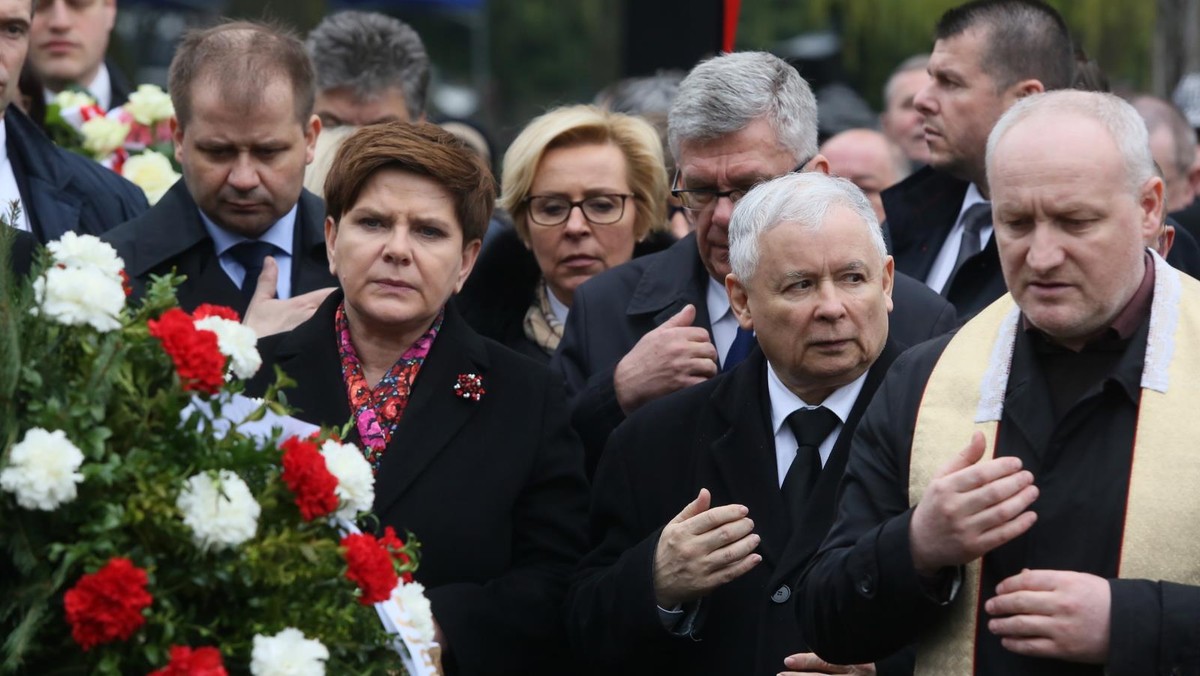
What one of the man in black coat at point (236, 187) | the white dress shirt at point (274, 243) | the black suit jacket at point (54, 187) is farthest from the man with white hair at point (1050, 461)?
the black suit jacket at point (54, 187)

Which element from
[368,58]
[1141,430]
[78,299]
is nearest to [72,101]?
[368,58]

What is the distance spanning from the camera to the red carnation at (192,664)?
287 cm

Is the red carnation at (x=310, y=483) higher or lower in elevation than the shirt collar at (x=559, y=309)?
lower

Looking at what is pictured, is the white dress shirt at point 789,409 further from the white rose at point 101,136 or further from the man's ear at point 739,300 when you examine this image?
the white rose at point 101,136

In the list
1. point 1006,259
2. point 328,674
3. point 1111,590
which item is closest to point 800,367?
point 1006,259

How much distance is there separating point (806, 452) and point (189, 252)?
1980 mm

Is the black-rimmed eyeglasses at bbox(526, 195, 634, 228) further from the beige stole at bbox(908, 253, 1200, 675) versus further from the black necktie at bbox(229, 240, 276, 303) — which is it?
the beige stole at bbox(908, 253, 1200, 675)

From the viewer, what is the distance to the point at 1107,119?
331 cm

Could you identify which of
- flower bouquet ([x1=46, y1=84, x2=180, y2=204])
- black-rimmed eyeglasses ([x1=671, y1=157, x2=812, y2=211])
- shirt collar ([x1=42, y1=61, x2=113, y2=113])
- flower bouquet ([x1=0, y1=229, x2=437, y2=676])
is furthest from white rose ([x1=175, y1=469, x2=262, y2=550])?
shirt collar ([x1=42, y1=61, x2=113, y2=113])

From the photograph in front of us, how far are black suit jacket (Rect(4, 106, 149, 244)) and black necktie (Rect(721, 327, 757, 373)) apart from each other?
75.6 inches

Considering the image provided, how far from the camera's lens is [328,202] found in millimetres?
4512

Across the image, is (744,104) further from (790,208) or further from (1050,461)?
(1050,461)

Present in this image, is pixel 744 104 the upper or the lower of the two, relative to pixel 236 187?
upper

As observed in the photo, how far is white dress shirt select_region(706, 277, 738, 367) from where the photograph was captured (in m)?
4.96
